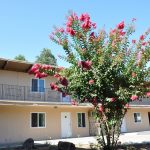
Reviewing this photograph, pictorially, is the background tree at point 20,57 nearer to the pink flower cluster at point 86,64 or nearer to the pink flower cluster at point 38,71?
the pink flower cluster at point 38,71

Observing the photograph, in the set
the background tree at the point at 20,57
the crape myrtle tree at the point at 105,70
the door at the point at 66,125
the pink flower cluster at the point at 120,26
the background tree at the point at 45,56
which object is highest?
the background tree at the point at 45,56

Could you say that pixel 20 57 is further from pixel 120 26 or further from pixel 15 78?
pixel 120 26

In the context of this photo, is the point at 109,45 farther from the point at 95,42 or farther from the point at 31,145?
the point at 31,145

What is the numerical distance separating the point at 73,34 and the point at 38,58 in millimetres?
55070

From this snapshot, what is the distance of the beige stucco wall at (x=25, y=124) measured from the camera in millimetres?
18969

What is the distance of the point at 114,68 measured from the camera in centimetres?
1037

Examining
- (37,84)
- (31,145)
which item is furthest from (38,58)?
(31,145)

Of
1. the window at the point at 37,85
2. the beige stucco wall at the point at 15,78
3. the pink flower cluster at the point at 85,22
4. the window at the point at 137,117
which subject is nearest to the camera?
the pink flower cluster at the point at 85,22

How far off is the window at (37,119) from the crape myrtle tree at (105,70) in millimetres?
10369

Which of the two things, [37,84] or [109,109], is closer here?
[109,109]

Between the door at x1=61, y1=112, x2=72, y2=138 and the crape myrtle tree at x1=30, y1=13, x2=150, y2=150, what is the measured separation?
441 inches

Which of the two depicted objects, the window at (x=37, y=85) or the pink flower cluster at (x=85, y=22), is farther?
the window at (x=37, y=85)

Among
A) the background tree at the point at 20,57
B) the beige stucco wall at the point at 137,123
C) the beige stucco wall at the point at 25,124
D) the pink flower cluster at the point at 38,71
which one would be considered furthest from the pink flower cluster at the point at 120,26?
the background tree at the point at 20,57

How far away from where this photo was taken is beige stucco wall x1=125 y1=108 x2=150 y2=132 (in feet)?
89.9
